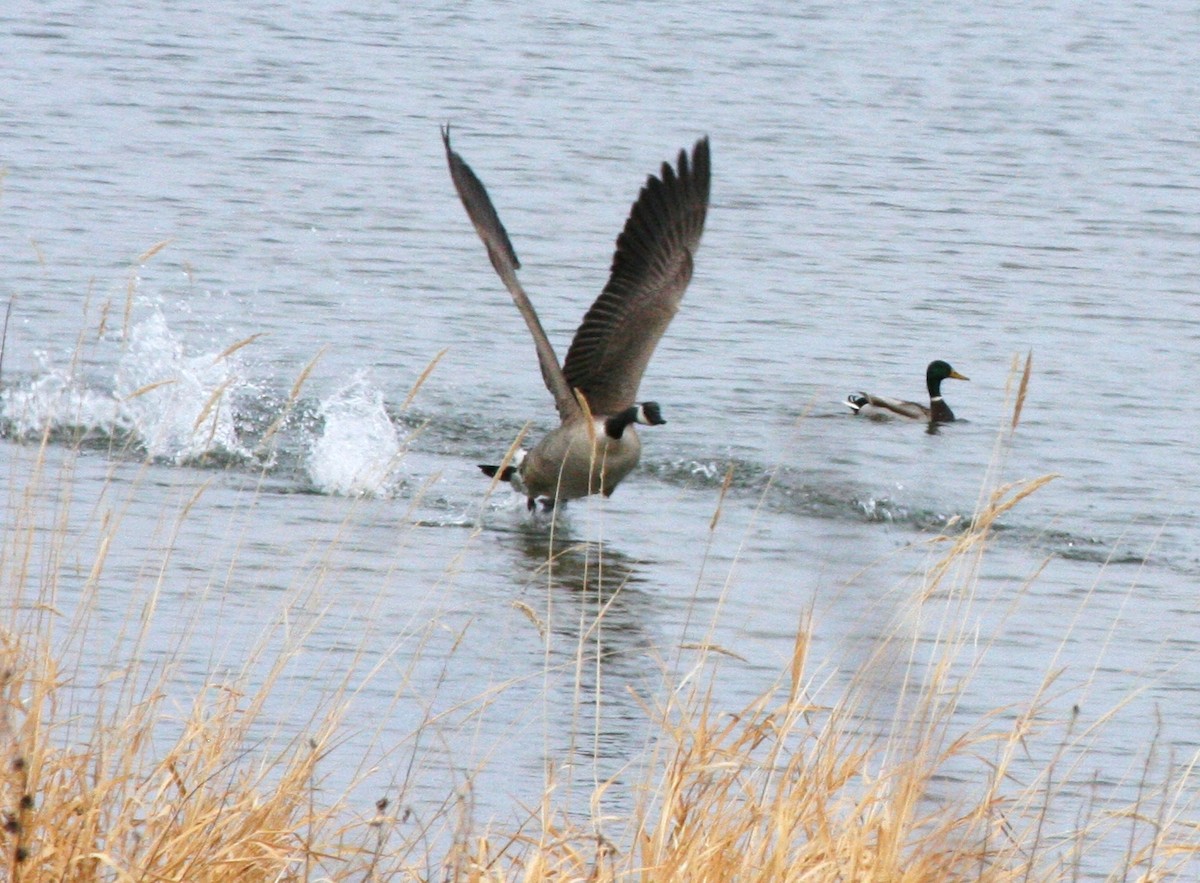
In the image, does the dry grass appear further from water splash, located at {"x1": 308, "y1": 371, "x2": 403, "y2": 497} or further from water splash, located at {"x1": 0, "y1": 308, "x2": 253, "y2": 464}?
water splash, located at {"x1": 0, "y1": 308, "x2": 253, "y2": 464}

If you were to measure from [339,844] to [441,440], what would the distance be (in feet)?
21.3

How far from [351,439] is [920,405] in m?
3.86

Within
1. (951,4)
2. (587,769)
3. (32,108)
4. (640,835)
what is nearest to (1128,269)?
(32,108)

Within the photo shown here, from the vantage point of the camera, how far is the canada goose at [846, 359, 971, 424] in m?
11.5

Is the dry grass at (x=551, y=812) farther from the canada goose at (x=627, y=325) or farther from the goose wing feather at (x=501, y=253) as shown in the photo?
the canada goose at (x=627, y=325)

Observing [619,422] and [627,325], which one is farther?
[627,325]

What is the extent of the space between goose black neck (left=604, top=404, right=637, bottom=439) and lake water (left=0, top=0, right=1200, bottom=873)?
0.41 meters

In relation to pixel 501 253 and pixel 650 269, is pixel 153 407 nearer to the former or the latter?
pixel 501 253

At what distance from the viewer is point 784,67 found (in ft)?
77.7

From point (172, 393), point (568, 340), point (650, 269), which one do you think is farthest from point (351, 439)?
point (568, 340)

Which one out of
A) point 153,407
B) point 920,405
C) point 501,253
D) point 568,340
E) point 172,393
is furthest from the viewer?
point 568,340

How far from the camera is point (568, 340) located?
12.3m

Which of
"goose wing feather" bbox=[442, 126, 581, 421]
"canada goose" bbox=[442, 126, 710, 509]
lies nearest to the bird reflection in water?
"canada goose" bbox=[442, 126, 710, 509]

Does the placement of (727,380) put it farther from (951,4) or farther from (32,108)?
(951,4)
